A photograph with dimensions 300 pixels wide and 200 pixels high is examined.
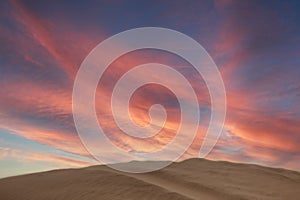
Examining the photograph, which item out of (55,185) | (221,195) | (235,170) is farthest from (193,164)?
(55,185)

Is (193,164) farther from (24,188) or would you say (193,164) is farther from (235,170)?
(24,188)

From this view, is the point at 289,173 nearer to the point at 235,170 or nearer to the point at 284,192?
the point at 235,170

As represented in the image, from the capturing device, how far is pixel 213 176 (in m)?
14.6

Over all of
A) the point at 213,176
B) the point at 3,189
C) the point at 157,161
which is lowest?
the point at 3,189

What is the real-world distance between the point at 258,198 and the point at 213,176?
11.3 ft

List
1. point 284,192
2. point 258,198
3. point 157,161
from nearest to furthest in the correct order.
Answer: point 258,198 → point 284,192 → point 157,161

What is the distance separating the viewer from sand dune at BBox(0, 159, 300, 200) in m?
11.6

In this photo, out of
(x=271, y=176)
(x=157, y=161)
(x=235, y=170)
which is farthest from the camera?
(x=157, y=161)

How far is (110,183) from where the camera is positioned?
12.8m

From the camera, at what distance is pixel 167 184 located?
1324 cm

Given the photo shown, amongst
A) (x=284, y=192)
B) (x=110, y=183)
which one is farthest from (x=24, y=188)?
(x=284, y=192)

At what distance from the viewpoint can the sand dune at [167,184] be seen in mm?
11617

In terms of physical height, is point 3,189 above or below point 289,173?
below

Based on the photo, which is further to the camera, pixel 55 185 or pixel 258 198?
pixel 55 185
